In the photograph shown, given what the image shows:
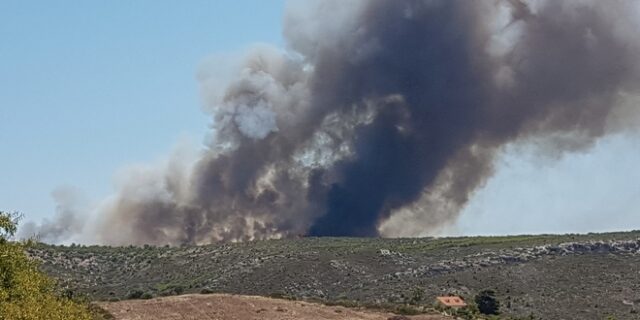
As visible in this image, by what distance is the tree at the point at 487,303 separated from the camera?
351ft

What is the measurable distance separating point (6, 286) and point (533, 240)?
100 m

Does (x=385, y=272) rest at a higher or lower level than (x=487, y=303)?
higher

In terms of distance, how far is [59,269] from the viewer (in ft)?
404

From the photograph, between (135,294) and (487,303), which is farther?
(487,303)

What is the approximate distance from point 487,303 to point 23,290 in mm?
61094

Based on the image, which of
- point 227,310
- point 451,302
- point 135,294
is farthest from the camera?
point 451,302

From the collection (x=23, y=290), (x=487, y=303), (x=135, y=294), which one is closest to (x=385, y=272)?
(x=487, y=303)

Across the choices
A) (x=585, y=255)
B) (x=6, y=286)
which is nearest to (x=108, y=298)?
(x=6, y=286)

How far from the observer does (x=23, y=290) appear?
59.2 metres

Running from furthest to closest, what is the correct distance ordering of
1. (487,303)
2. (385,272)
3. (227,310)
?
1. (385,272)
2. (487,303)
3. (227,310)

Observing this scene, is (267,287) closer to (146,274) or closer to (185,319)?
(146,274)

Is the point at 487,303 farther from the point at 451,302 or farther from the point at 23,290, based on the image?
the point at 23,290

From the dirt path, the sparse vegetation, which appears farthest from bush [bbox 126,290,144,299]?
the sparse vegetation

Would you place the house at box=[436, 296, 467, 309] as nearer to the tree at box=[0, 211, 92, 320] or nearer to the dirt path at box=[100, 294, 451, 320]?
the dirt path at box=[100, 294, 451, 320]
